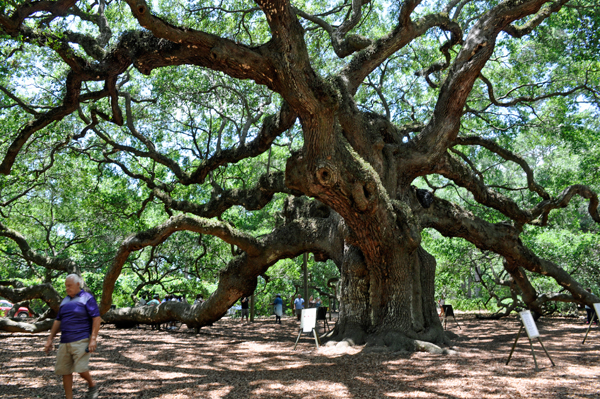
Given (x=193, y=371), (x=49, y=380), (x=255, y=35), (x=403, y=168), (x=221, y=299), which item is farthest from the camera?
(x=255, y=35)

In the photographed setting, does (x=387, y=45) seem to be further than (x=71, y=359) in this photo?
Yes

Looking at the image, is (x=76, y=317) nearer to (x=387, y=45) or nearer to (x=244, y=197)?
(x=244, y=197)

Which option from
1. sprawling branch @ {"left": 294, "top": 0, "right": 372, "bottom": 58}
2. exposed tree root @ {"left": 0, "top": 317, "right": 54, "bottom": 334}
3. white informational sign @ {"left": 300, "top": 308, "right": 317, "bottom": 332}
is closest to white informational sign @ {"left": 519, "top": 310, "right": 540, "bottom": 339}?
white informational sign @ {"left": 300, "top": 308, "right": 317, "bottom": 332}

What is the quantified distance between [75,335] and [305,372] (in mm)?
2964

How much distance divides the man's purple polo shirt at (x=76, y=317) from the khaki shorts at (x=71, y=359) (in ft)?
0.18

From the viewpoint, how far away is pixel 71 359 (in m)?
4.20

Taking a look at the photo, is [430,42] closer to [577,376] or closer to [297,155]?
[297,155]

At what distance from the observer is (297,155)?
266 inches

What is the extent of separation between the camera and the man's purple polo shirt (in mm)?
4227

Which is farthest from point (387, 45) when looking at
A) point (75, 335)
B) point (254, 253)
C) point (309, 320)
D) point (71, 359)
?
point (71, 359)

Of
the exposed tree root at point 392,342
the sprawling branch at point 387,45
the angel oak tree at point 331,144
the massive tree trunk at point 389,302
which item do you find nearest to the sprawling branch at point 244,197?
the angel oak tree at point 331,144

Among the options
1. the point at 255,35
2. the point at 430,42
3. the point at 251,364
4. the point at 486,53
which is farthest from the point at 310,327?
the point at 430,42

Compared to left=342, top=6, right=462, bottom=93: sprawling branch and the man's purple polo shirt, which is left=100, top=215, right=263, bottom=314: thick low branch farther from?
the man's purple polo shirt

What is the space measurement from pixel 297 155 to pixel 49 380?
4478mm
